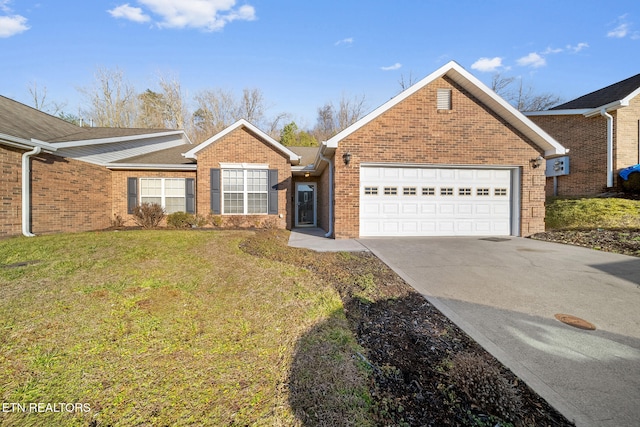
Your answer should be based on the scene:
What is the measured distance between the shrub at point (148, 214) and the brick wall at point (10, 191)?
10.5ft

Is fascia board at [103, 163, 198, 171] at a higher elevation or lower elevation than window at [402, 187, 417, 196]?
higher

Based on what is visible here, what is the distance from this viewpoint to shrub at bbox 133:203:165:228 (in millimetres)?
10477

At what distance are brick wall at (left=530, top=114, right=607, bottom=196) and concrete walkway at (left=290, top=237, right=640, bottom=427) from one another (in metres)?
8.30

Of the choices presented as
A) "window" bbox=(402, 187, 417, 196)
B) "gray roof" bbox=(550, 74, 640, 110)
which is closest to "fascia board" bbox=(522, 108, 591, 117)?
"gray roof" bbox=(550, 74, 640, 110)

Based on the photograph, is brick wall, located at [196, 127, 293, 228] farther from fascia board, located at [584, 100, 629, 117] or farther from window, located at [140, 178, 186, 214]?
fascia board, located at [584, 100, 629, 117]

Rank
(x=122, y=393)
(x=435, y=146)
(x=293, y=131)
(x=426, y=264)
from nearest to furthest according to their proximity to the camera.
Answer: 1. (x=122, y=393)
2. (x=426, y=264)
3. (x=435, y=146)
4. (x=293, y=131)

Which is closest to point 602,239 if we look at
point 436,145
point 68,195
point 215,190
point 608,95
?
point 436,145

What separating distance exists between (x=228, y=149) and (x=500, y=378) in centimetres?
1110

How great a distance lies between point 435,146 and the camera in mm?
8703

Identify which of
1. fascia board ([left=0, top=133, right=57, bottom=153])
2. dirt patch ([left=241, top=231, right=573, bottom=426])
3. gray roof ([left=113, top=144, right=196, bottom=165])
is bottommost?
dirt patch ([left=241, top=231, right=573, bottom=426])

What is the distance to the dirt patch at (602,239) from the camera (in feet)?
21.7

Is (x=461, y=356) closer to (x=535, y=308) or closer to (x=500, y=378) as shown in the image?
(x=500, y=378)

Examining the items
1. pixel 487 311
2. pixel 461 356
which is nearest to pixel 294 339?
pixel 461 356

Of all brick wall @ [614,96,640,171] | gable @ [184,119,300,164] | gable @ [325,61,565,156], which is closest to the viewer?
gable @ [325,61,565,156]
